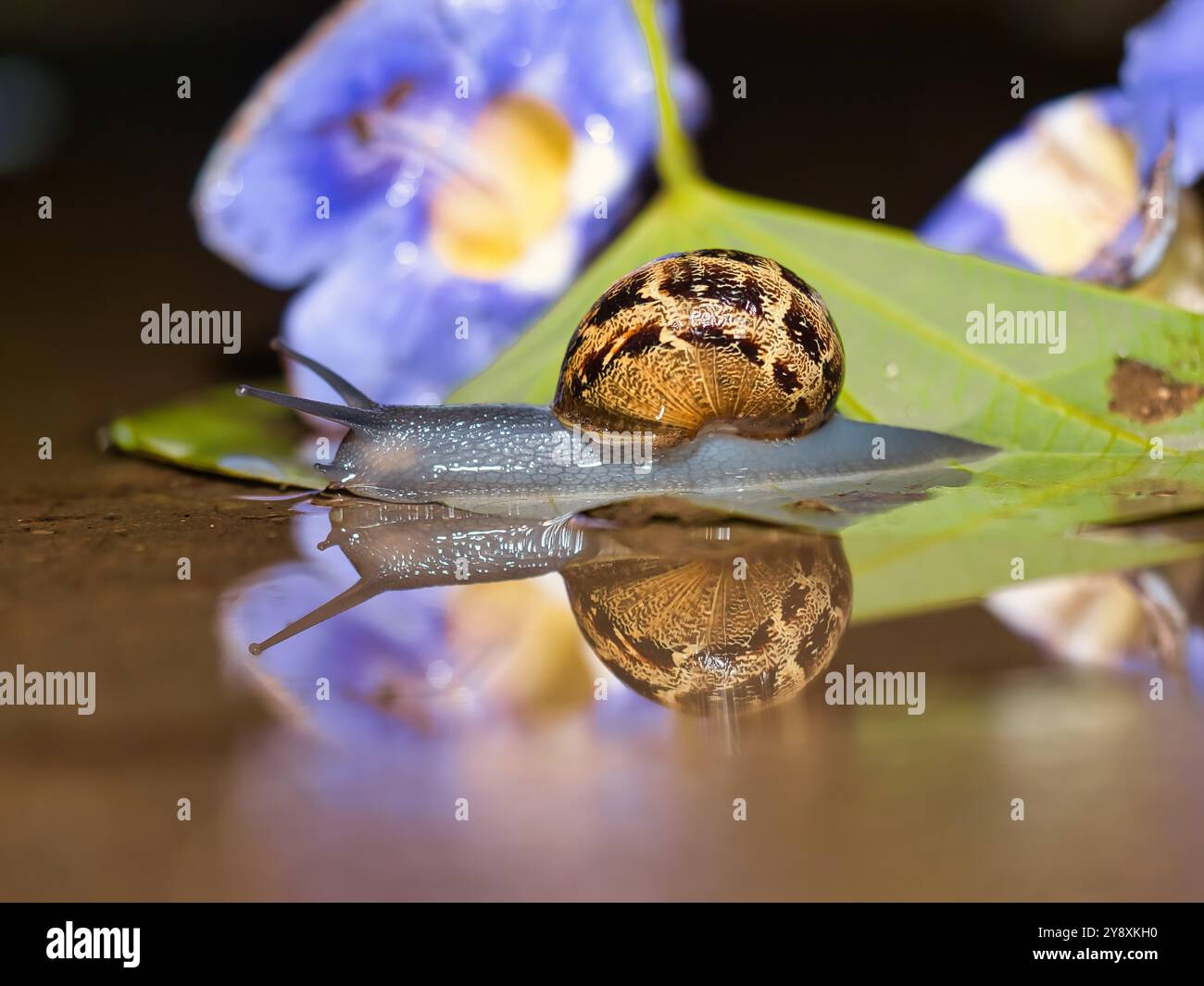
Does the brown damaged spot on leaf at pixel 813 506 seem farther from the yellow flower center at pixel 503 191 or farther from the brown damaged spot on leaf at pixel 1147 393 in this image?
the yellow flower center at pixel 503 191

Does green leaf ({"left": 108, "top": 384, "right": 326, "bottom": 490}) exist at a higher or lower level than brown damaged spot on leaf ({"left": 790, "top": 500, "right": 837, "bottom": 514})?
higher

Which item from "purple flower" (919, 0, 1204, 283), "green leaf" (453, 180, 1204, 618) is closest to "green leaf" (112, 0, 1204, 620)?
"green leaf" (453, 180, 1204, 618)

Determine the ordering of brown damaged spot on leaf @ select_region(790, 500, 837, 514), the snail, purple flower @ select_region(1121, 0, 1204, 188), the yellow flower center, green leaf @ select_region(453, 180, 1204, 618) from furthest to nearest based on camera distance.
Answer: the yellow flower center → purple flower @ select_region(1121, 0, 1204, 188) → the snail → brown damaged spot on leaf @ select_region(790, 500, 837, 514) → green leaf @ select_region(453, 180, 1204, 618)

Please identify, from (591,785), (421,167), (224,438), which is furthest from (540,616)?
(421,167)

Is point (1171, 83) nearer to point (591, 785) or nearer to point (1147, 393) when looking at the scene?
point (1147, 393)

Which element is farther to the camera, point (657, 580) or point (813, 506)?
point (813, 506)

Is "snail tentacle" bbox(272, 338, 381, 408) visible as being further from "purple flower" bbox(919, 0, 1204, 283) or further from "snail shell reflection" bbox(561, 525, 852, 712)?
"purple flower" bbox(919, 0, 1204, 283)
